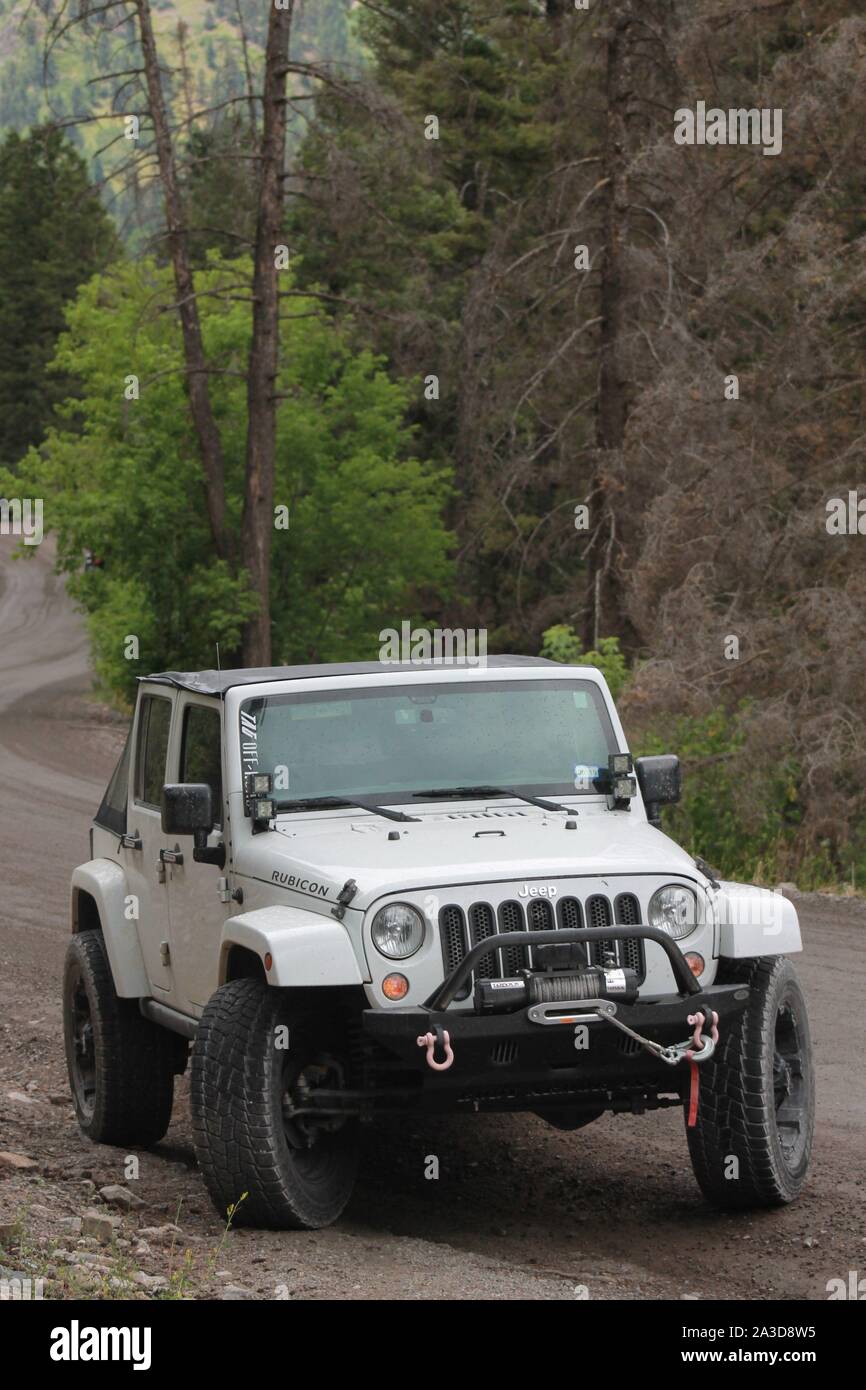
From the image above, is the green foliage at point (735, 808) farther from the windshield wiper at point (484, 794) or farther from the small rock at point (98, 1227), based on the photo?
the small rock at point (98, 1227)

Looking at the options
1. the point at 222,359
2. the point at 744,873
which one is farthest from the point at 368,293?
the point at 744,873

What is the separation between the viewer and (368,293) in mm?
39344

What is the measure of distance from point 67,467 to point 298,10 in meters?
10.0

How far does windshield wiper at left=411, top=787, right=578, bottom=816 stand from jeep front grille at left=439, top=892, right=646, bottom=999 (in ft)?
3.07

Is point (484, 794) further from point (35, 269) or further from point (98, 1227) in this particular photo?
point (35, 269)

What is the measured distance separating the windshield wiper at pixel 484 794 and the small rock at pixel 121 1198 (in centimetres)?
196

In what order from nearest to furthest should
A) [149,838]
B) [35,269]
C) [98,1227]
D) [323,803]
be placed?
[98,1227]
[323,803]
[149,838]
[35,269]

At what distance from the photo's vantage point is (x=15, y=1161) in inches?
303

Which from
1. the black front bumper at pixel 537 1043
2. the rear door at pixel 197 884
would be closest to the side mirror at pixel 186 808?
the rear door at pixel 197 884

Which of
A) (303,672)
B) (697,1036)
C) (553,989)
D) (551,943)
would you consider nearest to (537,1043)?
(553,989)

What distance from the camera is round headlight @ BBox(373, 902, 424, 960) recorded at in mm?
6324

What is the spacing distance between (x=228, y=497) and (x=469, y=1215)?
81.0ft

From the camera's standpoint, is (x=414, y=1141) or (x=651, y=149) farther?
(x=651, y=149)

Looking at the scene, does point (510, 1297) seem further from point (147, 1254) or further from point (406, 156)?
point (406, 156)
